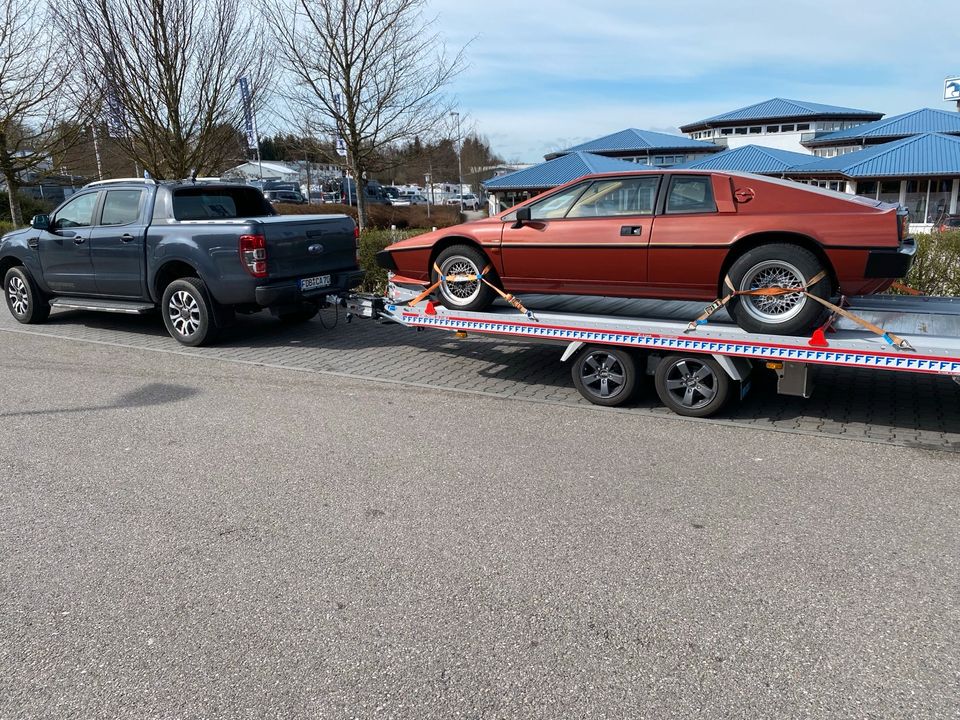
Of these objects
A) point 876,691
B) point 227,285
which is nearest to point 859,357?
point 876,691

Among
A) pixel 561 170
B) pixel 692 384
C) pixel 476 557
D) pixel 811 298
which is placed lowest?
pixel 476 557

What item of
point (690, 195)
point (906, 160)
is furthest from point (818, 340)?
point (906, 160)

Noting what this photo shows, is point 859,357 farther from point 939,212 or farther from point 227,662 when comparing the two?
point 939,212

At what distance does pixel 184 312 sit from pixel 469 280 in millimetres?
3924

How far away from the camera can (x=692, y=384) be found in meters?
6.05

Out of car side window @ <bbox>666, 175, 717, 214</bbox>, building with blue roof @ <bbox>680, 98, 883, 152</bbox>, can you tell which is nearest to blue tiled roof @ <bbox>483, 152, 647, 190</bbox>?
car side window @ <bbox>666, 175, 717, 214</bbox>

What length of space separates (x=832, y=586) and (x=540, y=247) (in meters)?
3.96

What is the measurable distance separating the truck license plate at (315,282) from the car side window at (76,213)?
322cm

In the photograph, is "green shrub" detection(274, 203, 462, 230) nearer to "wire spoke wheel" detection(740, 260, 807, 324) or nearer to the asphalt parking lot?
the asphalt parking lot

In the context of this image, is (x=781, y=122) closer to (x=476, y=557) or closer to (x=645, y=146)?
(x=645, y=146)

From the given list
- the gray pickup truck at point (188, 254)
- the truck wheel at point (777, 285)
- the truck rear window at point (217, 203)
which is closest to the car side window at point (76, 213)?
the gray pickup truck at point (188, 254)

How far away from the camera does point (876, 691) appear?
2768mm

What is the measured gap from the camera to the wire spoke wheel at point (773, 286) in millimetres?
5559

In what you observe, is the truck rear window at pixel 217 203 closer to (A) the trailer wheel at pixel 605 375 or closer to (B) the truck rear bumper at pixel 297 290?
(B) the truck rear bumper at pixel 297 290
